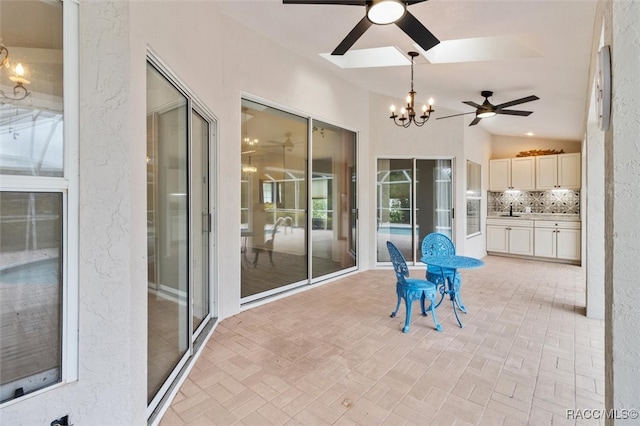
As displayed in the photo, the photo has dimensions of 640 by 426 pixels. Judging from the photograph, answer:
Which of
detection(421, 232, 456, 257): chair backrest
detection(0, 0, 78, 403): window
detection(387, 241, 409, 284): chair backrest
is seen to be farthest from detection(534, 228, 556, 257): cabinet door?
detection(0, 0, 78, 403): window

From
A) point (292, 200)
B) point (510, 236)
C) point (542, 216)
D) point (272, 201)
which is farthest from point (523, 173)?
point (272, 201)

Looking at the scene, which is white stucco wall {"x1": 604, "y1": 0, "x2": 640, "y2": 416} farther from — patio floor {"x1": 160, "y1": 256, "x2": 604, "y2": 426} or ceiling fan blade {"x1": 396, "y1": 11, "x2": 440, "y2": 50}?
ceiling fan blade {"x1": 396, "y1": 11, "x2": 440, "y2": 50}

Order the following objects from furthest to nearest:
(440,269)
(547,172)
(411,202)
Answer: (547,172) → (411,202) → (440,269)

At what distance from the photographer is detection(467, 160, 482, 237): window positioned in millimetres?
6459

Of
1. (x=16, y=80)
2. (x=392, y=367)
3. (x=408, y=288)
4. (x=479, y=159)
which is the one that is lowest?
(x=392, y=367)

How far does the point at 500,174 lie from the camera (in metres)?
7.25

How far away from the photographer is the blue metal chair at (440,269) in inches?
133

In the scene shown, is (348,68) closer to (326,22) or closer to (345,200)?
(326,22)

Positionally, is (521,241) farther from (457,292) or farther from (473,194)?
(457,292)

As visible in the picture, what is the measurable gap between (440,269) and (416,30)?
2444mm

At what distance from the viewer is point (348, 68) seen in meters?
4.52

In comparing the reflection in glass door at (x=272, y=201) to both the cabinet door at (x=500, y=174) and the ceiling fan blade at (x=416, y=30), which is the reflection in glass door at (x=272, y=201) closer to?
the ceiling fan blade at (x=416, y=30)

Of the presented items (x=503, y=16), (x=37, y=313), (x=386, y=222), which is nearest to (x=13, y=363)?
(x=37, y=313)

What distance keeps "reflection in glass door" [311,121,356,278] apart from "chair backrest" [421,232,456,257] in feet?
5.29
